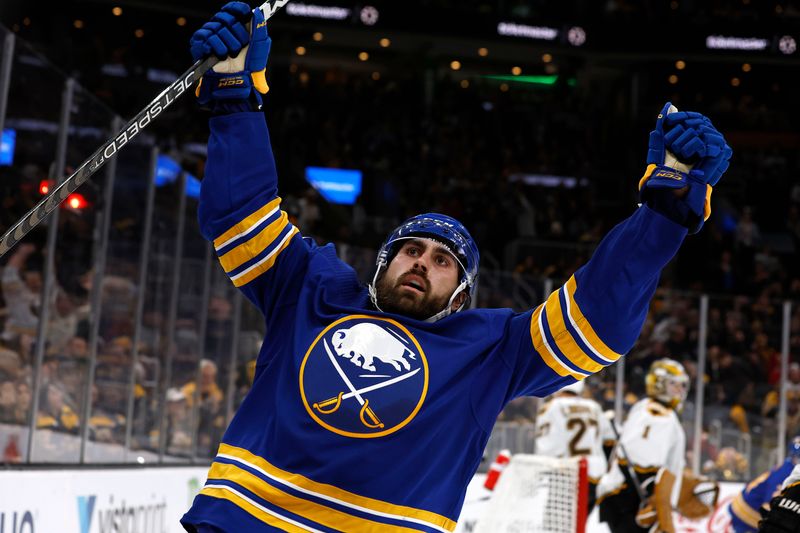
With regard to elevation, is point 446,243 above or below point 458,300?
above

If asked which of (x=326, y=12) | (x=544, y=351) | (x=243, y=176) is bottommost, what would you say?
(x=544, y=351)

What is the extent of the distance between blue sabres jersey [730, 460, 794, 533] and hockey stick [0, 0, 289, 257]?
3.83 metres

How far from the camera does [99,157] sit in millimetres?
2451

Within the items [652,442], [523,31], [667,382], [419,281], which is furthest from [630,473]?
[523,31]

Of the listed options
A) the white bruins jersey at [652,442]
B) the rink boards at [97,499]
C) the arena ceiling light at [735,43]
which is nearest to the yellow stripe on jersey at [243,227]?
the rink boards at [97,499]

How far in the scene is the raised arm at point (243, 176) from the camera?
239 cm

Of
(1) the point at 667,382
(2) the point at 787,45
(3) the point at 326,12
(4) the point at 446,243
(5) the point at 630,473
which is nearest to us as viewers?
(4) the point at 446,243

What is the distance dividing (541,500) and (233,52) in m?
3.72

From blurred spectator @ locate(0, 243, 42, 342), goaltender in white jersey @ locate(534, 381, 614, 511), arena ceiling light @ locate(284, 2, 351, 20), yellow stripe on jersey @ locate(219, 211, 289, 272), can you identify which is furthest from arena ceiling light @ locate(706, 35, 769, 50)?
yellow stripe on jersey @ locate(219, 211, 289, 272)

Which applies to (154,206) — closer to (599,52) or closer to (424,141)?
(424,141)

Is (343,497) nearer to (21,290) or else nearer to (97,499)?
(97,499)

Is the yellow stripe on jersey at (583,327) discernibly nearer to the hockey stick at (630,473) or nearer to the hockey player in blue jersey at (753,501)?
the hockey player in blue jersey at (753,501)

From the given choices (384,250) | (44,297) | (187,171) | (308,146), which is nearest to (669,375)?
(187,171)

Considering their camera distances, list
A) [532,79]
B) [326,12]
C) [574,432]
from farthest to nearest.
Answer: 1. [532,79]
2. [326,12]
3. [574,432]
